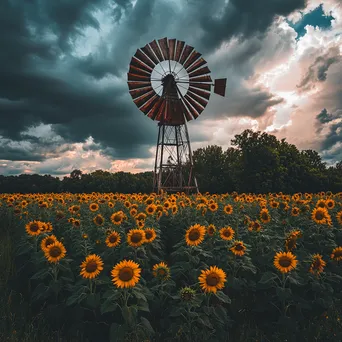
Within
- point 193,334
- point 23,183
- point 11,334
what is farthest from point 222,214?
point 23,183

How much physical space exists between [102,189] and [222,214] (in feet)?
109

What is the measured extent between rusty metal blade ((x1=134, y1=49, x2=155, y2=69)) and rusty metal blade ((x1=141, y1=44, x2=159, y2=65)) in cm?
26

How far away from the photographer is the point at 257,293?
611cm

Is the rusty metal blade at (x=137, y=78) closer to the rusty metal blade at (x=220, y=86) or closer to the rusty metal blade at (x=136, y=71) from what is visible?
the rusty metal blade at (x=136, y=71)

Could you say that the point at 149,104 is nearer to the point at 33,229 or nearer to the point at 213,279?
the point at 33,229

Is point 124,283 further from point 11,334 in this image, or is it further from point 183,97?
point 183,97

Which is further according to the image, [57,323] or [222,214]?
[222,214]

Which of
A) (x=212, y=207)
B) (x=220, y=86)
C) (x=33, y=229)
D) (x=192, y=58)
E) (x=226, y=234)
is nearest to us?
(x=226, y=234)

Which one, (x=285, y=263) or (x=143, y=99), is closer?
(x=285, y=263)

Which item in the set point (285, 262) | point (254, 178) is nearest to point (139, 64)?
point (254, 178)

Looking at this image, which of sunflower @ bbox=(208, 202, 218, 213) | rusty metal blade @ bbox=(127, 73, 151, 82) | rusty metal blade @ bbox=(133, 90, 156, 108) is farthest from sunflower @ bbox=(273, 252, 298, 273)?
rusty metal blade @ bbox=(127, 73, 151, 82)

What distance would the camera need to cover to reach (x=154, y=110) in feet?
91.8

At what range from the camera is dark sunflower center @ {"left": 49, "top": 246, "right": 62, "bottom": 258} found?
5301 mm

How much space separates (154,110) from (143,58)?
14.6 feet
